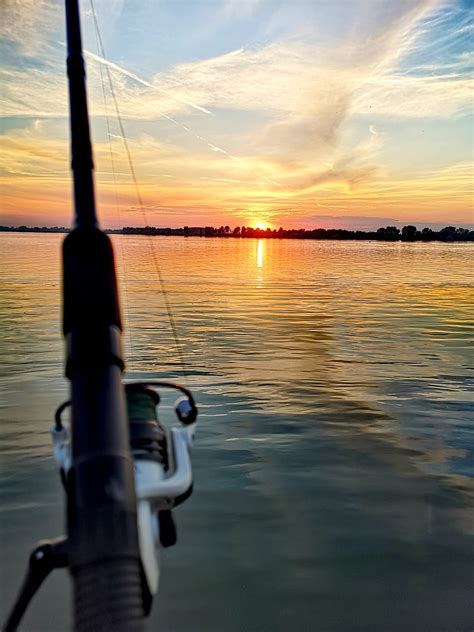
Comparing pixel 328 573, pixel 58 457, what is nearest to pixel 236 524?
pixel 328 573

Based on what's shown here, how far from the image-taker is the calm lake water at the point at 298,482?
4.37 m

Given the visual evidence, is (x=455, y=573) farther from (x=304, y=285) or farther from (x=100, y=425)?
(x=304, y=285)

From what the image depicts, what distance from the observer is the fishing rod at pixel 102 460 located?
208 centimetres

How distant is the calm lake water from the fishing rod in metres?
1.71

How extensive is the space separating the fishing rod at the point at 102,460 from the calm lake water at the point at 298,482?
1.71 m

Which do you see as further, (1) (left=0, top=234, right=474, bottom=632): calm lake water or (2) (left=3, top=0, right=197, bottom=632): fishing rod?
(1) (left=0, top=234, right=474, bottom=632): calm lake water

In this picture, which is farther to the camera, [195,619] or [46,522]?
[46,522]

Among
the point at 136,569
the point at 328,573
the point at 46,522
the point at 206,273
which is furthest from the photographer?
the point at 206,273

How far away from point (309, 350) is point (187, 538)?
31.0 feet

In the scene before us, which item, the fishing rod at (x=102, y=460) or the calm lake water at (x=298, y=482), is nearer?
the fishing rod at (x=102, y=460)

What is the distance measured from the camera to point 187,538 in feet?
17.2

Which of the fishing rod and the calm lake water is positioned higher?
the fishing rod

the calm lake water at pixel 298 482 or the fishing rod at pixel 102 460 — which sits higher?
the fishing rod at pixel 102 460

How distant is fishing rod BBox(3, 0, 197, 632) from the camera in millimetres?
2082
